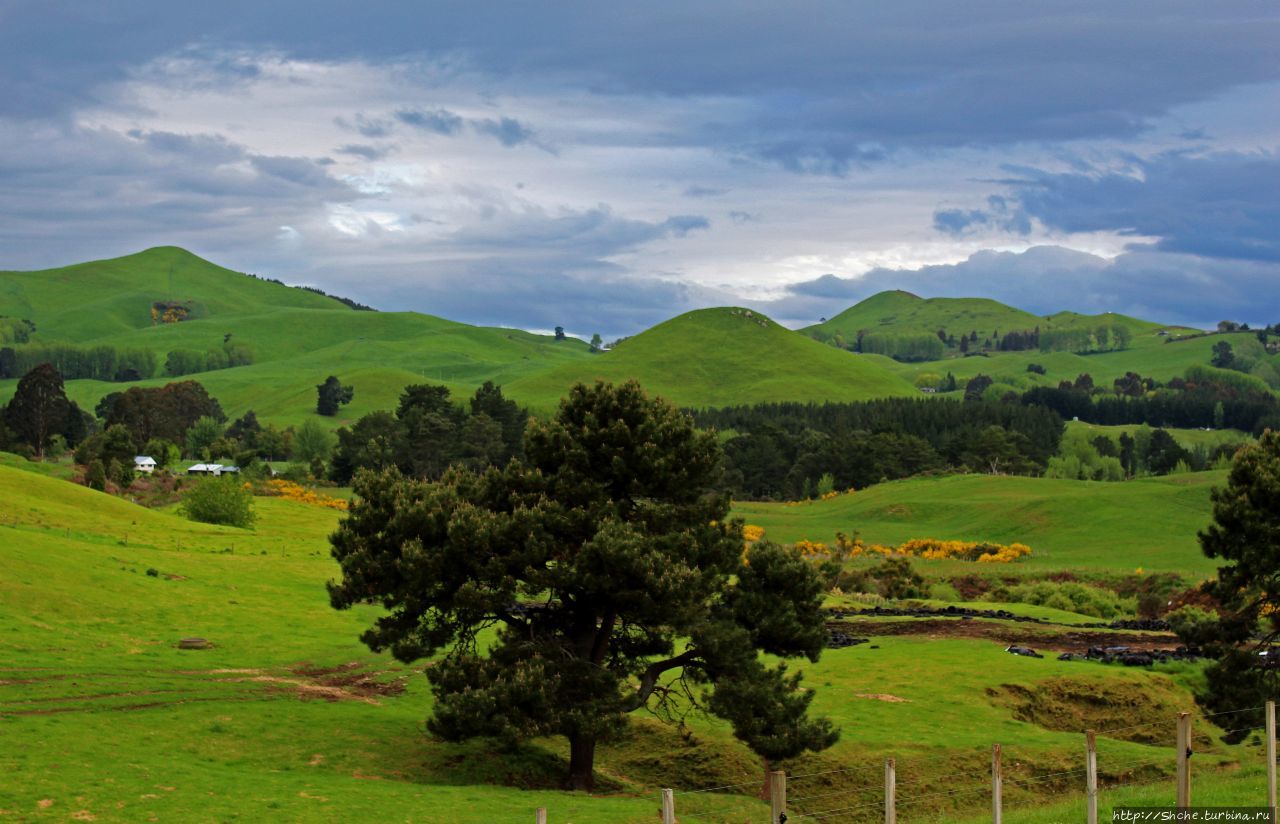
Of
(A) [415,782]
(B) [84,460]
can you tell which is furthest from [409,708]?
(B) [84,460]

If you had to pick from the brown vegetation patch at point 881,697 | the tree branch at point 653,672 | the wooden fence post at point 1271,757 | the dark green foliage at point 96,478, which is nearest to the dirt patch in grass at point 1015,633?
the brown vegetation patch at point 881,697

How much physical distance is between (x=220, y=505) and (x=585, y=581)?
250 feet

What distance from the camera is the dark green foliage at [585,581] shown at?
38156 millimetres

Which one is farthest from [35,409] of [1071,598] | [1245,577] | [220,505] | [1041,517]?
[1245,577]

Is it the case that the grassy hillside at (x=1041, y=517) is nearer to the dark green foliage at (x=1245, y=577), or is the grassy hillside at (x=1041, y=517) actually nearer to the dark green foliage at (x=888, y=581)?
the dark green foliage at (x=888, y=581)

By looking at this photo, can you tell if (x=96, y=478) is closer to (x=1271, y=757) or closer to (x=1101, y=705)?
(x=1101, y=705)

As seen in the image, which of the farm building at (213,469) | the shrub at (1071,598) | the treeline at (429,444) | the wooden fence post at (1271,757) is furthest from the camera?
the treeline at (429,444)

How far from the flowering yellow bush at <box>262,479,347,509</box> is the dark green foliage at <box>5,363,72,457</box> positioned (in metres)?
48.2

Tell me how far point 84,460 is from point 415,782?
124820 mm

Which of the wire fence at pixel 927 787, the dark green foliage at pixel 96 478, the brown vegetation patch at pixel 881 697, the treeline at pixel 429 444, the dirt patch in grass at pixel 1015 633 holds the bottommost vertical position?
the wire fence at pixel 927 787

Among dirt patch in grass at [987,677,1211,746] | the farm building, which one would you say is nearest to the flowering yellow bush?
the farm building

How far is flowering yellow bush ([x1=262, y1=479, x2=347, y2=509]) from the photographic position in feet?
474

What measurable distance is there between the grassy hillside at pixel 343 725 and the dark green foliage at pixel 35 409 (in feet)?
422

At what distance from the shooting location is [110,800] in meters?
30.5
